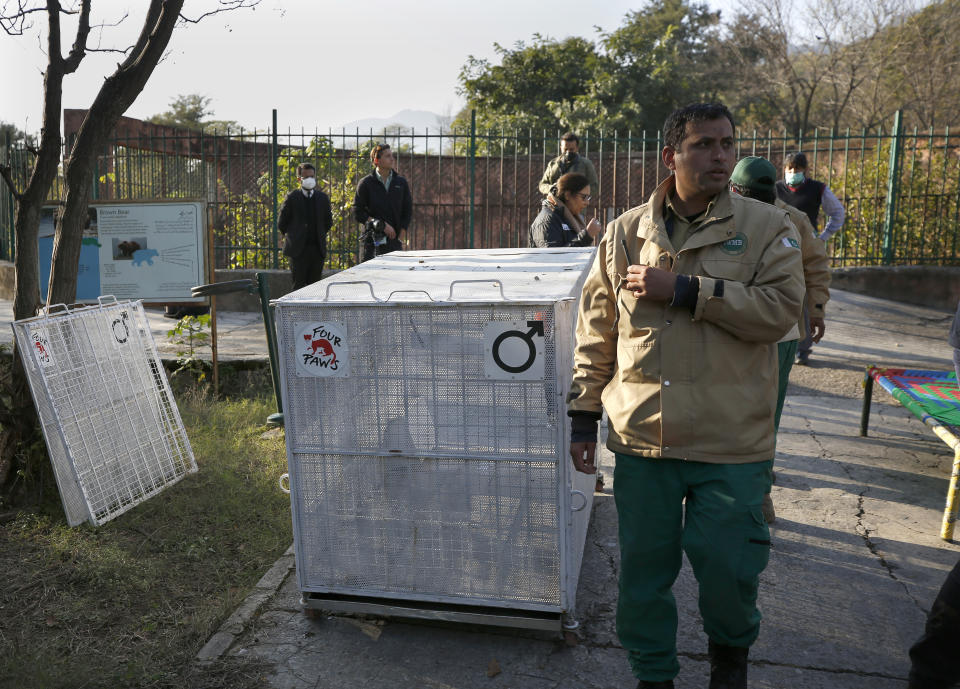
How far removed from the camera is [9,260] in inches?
521

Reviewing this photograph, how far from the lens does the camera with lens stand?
862 cm

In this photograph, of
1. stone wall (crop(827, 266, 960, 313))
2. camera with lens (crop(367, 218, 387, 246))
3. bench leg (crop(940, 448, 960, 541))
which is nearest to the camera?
bench leg (crop(940, 448, 960, 541))

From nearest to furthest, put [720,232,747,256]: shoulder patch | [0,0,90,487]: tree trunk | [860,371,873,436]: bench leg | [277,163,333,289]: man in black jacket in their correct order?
[720,232,747,256]: shoulder patch < [0,0,90,487]: tree trunk < [860,371,873,436]: bench leg < [277,163,333,289]: man in black jacket

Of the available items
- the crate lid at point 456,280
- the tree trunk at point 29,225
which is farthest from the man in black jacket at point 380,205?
the crate lid at point 456,280

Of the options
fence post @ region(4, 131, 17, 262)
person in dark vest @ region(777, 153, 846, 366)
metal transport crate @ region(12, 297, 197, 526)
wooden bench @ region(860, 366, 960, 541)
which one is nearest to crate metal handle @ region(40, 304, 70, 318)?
metal transport crate @ region(12, 297, 197, 526)

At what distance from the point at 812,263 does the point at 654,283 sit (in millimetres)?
2204

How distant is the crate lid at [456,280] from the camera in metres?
2.96

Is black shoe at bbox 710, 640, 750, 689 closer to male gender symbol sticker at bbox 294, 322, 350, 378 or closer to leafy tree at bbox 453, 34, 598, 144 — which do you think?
male gender symbol sticker at bbox 294, 322, 350, 378

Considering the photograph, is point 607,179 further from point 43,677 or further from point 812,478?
point 43,677

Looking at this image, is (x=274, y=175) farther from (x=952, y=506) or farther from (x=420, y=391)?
(x=952, y=506)

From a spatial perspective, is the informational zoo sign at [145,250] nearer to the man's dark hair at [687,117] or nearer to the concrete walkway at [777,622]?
the concrete walkway at [777,622]

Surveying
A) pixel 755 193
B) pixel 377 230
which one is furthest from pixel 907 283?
pixel 755 193

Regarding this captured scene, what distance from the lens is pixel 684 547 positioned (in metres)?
2.48

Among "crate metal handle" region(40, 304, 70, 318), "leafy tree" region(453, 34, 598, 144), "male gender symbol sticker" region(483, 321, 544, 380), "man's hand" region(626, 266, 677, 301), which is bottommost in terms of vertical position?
"crate metal handle" region(40, 304, 70, 318)
